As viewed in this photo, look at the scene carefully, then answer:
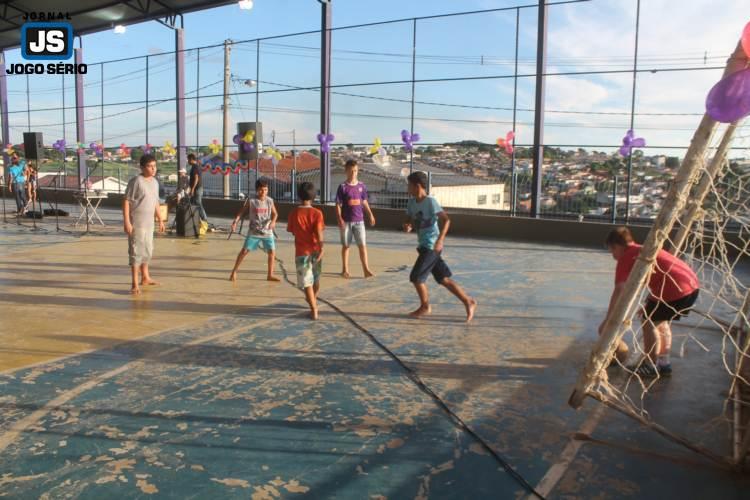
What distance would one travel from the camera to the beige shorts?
25.6ft

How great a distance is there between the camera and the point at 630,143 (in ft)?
43.3

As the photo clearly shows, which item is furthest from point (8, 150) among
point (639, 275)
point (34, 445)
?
point (639, 275)

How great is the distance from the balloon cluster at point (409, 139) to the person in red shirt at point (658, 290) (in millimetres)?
12171

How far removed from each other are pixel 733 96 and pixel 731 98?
0.01m

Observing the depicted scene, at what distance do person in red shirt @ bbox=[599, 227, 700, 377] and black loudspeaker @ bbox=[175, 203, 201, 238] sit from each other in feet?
36.0

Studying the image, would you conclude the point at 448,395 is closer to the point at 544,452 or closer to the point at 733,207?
the point at 544,452

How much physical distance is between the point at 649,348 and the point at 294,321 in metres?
3.42

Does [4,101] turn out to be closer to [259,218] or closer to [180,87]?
[180,87]

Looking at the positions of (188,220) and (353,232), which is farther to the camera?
(188,220)

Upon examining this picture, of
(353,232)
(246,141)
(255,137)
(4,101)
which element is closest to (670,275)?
(353,232)

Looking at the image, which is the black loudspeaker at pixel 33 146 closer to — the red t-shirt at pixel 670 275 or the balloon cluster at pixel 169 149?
the balloon cluster at pixel 169 149

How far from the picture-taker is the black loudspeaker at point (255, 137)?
19156 millimetres

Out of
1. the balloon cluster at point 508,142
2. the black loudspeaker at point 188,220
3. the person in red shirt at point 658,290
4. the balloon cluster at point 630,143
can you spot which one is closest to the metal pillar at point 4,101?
the black loudspeaker at point 188,220

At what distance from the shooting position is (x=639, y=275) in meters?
3.37
